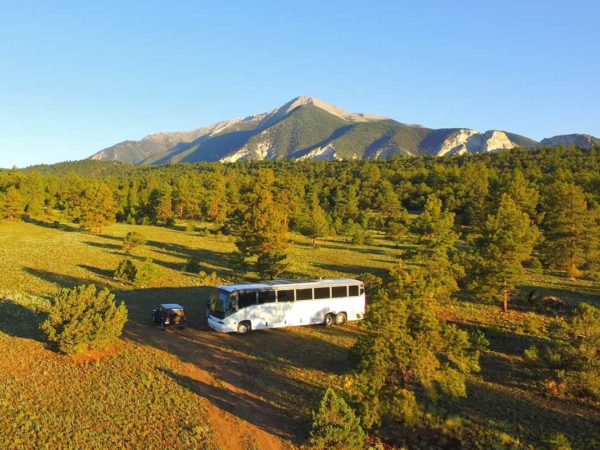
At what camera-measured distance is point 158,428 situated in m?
13.5

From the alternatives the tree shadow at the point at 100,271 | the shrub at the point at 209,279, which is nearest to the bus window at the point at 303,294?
the shrub at the point at 209,279

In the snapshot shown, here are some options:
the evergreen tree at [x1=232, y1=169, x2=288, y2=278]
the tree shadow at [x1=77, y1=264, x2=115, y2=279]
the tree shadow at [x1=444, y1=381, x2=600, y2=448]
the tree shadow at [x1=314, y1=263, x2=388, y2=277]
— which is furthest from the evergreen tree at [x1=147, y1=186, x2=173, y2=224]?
the tree shadow at [x1=444, y1=381, x2=600, y2=448]

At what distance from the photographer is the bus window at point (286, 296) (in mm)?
24906

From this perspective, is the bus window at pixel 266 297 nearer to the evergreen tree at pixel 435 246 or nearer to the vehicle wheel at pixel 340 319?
the vehicle wheel at pixel 340 319

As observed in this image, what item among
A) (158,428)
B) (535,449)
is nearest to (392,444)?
(535,449)

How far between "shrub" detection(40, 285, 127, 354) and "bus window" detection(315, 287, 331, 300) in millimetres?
11005

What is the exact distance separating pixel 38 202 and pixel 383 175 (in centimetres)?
8827

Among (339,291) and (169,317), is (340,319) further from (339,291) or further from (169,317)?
(169,317)

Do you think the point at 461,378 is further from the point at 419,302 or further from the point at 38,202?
the point at 38,202

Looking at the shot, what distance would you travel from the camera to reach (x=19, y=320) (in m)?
23.1

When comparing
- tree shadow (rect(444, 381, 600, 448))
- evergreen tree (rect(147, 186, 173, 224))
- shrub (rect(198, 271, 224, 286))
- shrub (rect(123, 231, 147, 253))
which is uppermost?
evergreen tree (rect(147, 186, 173, 224))

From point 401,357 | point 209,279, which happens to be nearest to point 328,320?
point 401,357

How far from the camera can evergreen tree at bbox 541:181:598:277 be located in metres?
43.0

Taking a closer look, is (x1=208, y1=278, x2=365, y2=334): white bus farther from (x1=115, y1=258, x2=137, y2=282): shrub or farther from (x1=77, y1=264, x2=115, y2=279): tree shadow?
(x1=77, y1=264, x2=115, y2=279): tree shadow
